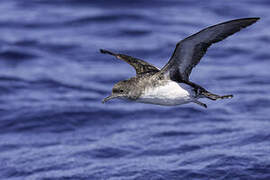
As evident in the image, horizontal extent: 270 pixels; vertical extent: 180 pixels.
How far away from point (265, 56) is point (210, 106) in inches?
142

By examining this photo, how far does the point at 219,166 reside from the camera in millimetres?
10172

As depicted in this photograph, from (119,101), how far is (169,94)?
586 centimetres

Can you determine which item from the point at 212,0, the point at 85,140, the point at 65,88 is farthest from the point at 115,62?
the point at 212,0

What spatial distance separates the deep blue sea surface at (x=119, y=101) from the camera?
10594 mm

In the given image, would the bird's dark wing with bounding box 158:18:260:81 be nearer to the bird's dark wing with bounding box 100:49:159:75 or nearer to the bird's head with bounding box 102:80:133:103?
the bird's head with bounding box 102:80:133:103

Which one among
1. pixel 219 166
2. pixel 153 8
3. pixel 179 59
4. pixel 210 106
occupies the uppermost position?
pixel 153 8

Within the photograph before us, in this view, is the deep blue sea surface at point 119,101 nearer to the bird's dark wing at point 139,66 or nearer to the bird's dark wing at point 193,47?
the bird's dark wing at point 139,66

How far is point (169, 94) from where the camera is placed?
26.9 ft

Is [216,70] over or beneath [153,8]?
beneath

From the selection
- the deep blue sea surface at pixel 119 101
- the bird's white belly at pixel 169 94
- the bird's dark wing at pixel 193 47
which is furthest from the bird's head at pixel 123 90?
the deep blue sea surface at pixel 119 101

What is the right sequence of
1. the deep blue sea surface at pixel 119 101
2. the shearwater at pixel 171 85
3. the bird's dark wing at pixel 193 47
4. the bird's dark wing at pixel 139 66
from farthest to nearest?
the deep blue sea surface at pixel 119 101, the bird's dark wing at pixel 139 66, the shearwater at pixel 171 85, the bird's dark wing at pixel 193 47

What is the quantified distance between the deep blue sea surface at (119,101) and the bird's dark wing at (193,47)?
2.36m

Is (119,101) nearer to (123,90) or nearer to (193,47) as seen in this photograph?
(123,90)

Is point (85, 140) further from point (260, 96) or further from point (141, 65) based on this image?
point (260, 96)
